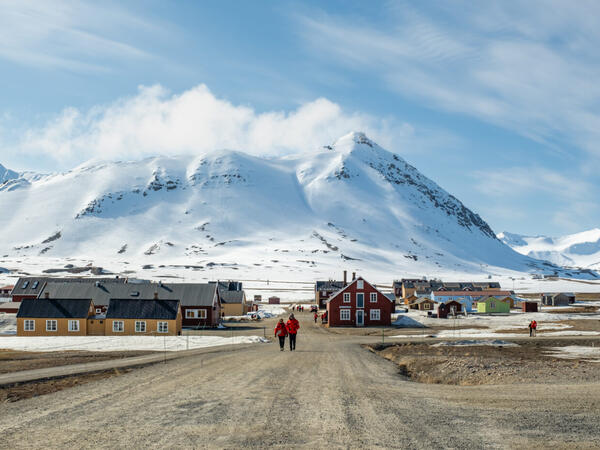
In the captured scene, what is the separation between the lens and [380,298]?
79.7 meters

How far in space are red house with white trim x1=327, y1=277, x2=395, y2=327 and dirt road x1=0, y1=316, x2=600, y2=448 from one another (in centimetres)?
5697

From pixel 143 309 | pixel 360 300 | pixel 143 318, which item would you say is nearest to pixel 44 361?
pixel 143 318

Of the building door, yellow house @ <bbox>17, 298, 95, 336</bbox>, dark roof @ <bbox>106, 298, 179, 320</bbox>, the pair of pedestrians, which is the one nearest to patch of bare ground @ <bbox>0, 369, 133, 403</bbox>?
the pair of pedestrians

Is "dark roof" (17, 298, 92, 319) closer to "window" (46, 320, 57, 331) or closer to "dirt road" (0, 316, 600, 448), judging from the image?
"window" (46, 320, 57, 331)

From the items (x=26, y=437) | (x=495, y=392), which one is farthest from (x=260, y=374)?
(x=26, y=437)

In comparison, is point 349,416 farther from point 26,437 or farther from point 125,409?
point 26,437

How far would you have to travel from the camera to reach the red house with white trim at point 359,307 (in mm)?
78375

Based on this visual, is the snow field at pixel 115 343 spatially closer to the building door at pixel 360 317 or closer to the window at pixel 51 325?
the window at pixel 51 325

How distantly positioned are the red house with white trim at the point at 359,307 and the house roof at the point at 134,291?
17817mm

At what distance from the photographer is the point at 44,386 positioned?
2097 centimetres

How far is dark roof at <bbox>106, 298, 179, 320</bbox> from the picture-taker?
63.8 meters

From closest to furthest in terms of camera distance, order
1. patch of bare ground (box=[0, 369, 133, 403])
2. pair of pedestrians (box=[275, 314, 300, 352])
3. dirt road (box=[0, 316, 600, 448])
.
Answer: dirt road (box=[0, 316, 600, 448]), patch of bare ground (box=[0, 369, 133, 403]), pair of pedestrians (box=[275, 314, 300, 352])

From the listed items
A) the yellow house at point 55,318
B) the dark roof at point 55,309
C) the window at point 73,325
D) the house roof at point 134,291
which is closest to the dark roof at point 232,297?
the house roof at point 134,291

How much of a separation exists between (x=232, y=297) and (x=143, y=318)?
144 ft
